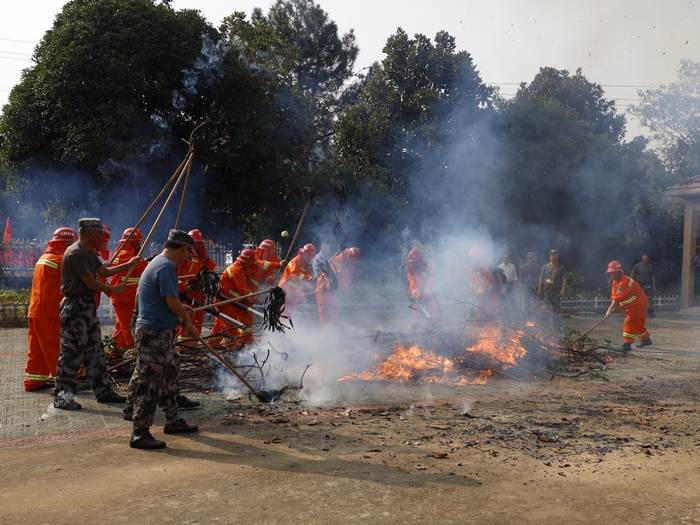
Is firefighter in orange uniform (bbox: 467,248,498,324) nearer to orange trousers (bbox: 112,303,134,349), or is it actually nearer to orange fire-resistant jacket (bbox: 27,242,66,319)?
orange trousers (bbox: 112,303,134,349)

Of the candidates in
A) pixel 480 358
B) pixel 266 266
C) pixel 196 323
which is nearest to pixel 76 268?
pixel 196 323

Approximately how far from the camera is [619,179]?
20.5 m

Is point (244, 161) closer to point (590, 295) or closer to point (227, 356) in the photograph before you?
point (227, 356)

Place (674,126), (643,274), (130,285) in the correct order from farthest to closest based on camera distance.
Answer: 1. (674,126)
2. (643,274)
3. (130,285)

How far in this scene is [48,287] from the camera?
6.99m

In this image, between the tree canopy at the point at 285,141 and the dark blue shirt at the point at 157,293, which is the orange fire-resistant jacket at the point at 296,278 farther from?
the dark blue shirt at the point at 157,293

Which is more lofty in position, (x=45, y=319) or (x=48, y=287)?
(x=48, y=287)

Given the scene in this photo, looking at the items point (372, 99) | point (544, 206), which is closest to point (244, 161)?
point (372, 99)

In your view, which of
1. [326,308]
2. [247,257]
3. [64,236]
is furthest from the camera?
[326,308]

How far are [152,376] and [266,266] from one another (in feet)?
15.6

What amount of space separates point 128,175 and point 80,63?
2.45 m

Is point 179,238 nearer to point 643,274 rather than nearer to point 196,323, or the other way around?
point 196,323

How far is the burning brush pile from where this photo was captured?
820cm

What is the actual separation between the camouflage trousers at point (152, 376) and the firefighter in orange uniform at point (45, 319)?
6.99 feet
